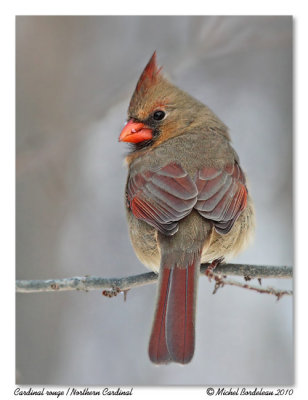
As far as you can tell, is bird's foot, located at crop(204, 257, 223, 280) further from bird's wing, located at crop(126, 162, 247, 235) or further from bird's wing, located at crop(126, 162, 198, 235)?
bird's wing, located at crop(126, 162, 198, 235)

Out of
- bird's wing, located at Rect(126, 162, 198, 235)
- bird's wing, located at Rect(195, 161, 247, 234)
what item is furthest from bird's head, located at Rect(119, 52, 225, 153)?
bird's wing, located at Rect(195, 161, 247, 234)

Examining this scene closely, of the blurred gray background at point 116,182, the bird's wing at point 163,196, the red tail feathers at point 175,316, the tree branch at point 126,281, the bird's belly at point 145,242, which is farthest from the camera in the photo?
the blurred gray background at point 116,182

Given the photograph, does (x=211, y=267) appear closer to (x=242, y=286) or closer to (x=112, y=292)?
(x=242, y=286)

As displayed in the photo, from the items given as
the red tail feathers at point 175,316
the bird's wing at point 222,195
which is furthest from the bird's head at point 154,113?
the red tail feathers at point 175,316

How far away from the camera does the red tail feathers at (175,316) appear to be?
3133mm

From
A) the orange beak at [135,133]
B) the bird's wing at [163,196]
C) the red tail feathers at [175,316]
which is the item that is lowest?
the red tail feathers at [175,316]

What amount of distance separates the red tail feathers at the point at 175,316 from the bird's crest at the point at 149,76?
1196mm

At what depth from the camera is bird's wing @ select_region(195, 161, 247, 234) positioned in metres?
3.25

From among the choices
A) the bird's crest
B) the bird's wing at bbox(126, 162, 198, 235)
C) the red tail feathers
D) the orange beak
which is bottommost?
the red tail feathers

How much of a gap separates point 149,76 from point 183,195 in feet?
3.13

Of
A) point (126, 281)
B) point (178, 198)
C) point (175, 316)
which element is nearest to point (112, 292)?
point (126, 281)

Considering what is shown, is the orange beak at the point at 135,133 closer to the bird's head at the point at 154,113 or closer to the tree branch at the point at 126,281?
the bird's head at the point at 154,113

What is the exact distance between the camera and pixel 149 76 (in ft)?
12.9

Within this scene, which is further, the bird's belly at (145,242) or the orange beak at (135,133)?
the orange beak at (135,133)
